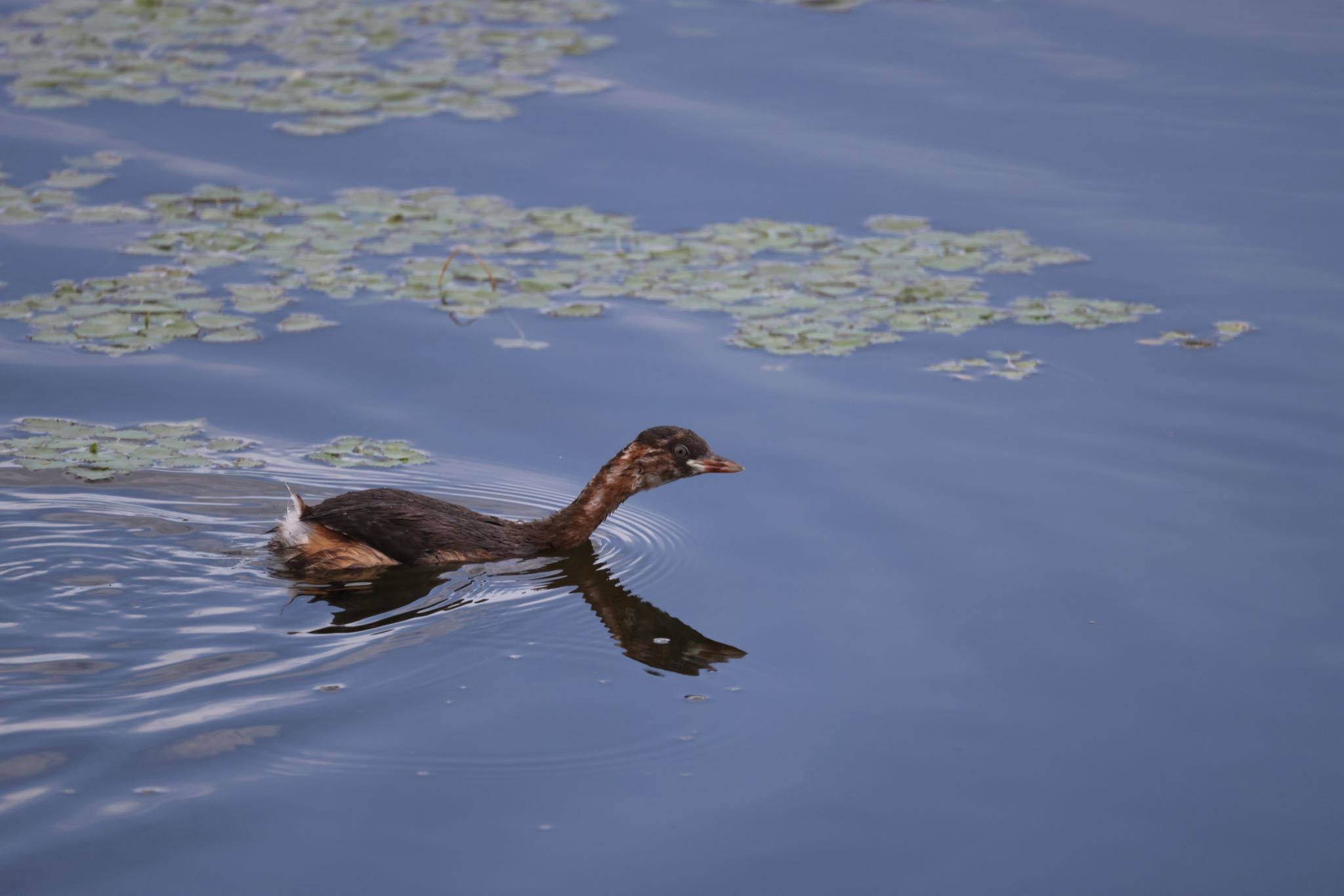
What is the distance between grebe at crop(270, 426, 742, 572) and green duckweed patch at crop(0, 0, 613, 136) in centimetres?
597

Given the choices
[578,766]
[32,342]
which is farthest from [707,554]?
[32,342]

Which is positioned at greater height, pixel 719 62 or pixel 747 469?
pixel 719 62

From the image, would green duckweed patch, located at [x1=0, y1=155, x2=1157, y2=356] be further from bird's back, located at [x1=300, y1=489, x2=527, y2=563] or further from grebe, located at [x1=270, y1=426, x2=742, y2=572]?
bird's back, located at [x1=300, y1=489, x2=527, y2=563]

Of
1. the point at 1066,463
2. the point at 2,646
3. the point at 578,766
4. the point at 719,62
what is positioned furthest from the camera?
the point at 719,62

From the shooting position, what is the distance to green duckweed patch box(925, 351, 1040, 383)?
29.2 feet

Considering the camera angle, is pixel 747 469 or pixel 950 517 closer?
pixel 950 517

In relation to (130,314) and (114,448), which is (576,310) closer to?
(130,314)

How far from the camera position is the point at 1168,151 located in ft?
39.5

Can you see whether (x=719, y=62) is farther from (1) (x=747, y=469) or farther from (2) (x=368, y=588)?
(2) (x=368, y=588)

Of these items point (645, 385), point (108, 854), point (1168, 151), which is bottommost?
point (108, 854)

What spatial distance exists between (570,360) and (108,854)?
4.64 meters

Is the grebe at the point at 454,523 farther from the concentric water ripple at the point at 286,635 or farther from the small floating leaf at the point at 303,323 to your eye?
the small floating leaf at the point at 303,323

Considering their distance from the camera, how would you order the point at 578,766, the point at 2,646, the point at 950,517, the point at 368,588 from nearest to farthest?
the point at 578,766 < the point at 2,646 < the point at 368,588 < the point at 950,517

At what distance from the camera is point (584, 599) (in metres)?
6.89
